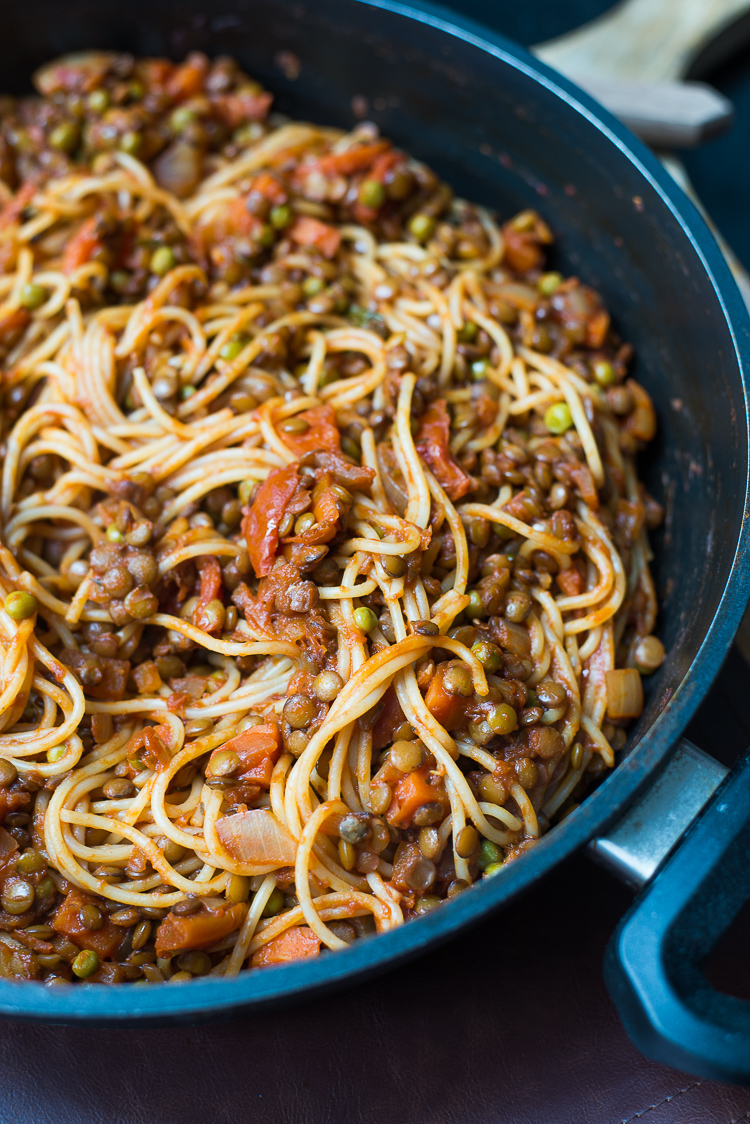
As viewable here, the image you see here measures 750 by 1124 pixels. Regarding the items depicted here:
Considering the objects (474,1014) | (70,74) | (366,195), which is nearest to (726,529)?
(474,1014)

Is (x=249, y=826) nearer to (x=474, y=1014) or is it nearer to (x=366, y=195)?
(x=474, y=1014)

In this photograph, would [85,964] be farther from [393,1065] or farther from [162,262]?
[162,262]

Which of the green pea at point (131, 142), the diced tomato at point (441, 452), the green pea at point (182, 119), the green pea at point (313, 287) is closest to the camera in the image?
the diced tomato at point (441, 452)

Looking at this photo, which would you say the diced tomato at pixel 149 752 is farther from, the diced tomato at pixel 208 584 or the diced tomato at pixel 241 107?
the diced tomato at pixel 241 107

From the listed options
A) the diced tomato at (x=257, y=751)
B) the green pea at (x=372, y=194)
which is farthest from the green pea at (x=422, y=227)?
the diced tomato at (x=257, y=751)

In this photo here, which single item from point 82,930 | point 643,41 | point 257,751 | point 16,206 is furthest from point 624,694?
point 643,41

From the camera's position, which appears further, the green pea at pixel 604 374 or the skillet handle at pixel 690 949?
the green pea at pixel 604 374

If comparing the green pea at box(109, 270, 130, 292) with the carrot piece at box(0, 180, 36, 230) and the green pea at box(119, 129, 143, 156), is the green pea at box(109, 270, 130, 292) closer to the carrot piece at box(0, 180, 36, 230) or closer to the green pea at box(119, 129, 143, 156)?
the carrot piece at box(0, 180, 36, 230)
